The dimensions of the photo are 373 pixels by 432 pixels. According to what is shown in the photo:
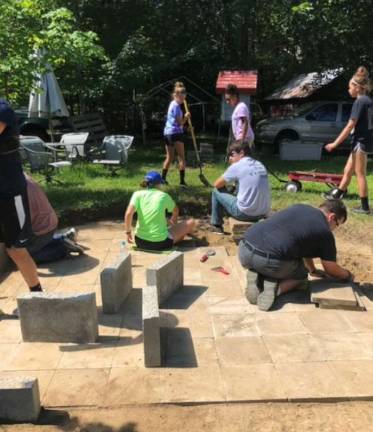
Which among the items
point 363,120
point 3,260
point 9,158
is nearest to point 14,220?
point 9,158

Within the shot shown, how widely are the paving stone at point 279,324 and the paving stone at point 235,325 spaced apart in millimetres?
53

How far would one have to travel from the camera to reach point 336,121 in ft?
49.9

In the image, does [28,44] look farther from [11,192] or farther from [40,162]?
[11,192]

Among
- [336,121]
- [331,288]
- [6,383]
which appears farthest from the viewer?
[336,121]

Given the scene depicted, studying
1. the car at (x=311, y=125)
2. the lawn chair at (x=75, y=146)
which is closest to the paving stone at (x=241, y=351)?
the lawn chair at (x=75, y=146)

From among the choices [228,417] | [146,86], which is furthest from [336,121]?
[228,417]

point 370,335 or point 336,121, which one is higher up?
point 336,121

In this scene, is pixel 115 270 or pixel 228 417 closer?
pixel 228 417

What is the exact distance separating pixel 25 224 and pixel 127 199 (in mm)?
4037

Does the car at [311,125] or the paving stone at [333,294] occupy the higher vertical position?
the car at [311,125]

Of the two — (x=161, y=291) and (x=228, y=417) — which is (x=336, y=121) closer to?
(x=161, y=291)

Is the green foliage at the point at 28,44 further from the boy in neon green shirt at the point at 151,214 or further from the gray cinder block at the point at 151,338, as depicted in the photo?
the gray cinder block at the point at 151,338

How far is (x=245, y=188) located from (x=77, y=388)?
335 cm

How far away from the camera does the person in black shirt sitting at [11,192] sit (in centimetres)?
382
